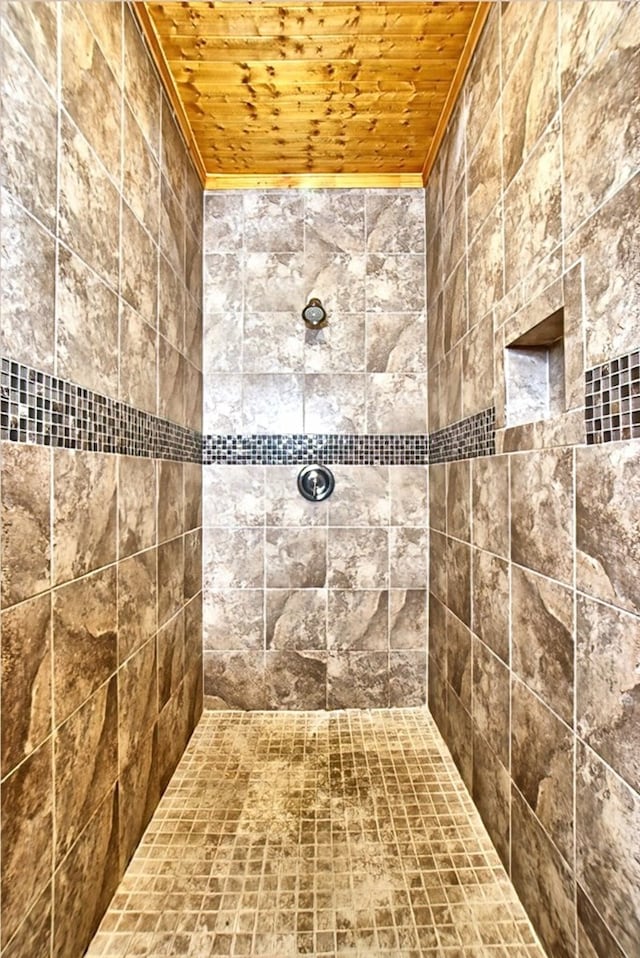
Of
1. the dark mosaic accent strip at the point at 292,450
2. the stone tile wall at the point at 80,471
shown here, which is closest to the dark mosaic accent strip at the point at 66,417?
the stone tile wall at the point at 80,471

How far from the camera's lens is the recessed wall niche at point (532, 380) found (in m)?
1.38

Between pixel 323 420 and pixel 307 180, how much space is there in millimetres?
1321

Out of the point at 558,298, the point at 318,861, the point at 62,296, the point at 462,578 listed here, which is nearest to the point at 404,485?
the point at 462,578

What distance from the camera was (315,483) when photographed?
2.43m

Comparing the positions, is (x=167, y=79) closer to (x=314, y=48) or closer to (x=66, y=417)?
(x=314, y=48)

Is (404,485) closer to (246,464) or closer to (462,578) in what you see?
(462,578)

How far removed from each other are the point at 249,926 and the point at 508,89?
2.59 metres

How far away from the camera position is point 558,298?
111 centimetres

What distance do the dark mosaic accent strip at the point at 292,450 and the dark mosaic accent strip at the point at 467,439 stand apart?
24cm

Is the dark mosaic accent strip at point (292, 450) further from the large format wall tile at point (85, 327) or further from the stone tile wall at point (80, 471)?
the large format wall tile at point (85, 327)

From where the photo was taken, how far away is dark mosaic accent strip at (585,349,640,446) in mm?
851

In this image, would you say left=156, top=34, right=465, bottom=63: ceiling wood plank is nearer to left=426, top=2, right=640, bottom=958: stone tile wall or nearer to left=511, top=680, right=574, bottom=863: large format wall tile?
left=426, top=2, right=640, bottom=958: stone tile wall

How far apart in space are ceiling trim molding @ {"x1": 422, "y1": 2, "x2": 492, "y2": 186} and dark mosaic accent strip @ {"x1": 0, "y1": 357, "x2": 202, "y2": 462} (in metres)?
1.83

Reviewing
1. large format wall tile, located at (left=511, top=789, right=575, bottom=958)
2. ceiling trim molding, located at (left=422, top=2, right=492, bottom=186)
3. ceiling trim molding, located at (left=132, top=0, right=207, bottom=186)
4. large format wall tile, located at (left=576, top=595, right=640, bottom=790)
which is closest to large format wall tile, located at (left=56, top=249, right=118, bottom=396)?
ceiling trim molding, located at (left=132, top=0, right=207, bottom=186)
